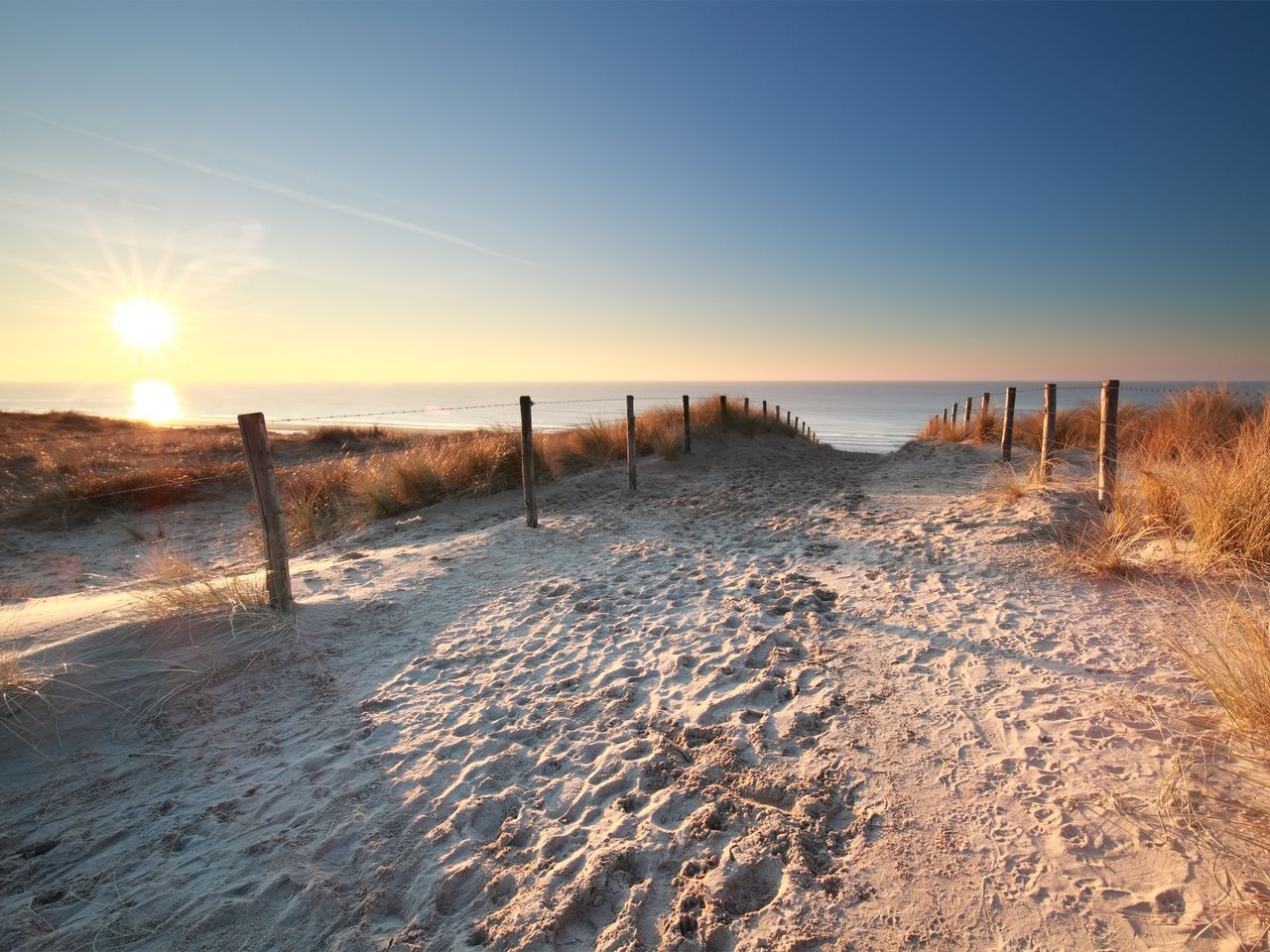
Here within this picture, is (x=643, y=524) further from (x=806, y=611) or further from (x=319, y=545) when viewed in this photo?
(x=319, y=545)

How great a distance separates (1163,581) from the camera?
3873 mm

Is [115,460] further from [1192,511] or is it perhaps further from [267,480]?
[1192,511]

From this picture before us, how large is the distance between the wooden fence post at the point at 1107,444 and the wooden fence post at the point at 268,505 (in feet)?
23.8

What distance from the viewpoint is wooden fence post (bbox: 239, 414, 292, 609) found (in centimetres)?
421

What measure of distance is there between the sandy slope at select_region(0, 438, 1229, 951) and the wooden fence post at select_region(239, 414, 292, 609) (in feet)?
1.23

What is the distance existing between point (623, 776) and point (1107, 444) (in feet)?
18.1

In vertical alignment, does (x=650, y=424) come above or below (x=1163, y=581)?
above

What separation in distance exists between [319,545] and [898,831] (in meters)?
7.34

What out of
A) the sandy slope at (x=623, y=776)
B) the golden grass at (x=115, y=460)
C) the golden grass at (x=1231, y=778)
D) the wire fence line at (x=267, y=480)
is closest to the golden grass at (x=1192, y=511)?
the sandy slope at (x=623, y=776)

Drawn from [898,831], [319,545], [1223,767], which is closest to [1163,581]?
[1223,767]

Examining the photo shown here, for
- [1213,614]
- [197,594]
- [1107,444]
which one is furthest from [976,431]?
[197,594]

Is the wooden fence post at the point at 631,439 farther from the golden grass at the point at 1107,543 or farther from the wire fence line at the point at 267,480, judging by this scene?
the golden grass at the point at 1107,543

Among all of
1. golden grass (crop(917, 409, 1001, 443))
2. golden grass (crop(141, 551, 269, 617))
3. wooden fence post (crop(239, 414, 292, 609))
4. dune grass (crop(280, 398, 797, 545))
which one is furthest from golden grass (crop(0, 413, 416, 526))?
golden grass (crop(917, 409, 1001, 443))

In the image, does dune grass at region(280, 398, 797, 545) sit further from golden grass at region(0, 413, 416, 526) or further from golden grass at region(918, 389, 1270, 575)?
golden grass at region(918, 389, 1270, 575)
